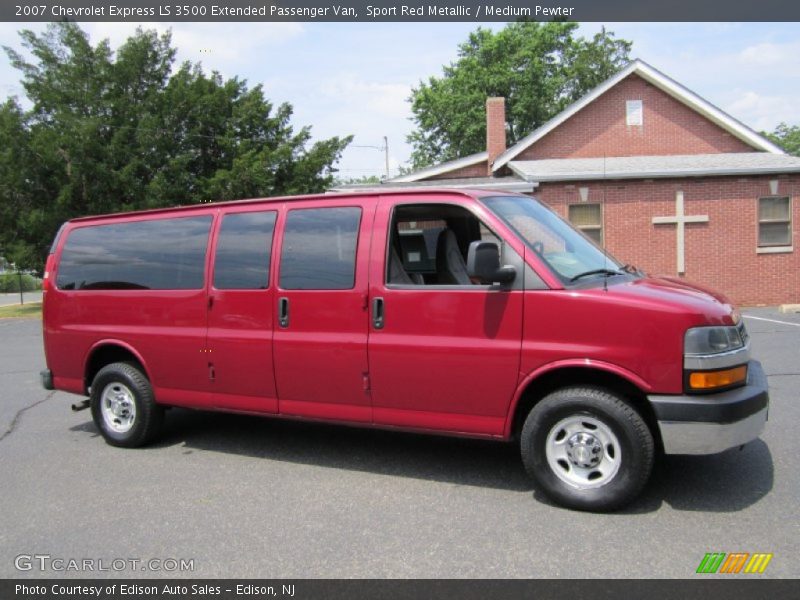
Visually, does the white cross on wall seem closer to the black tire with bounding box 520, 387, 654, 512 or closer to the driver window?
the driver window

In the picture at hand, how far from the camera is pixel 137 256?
5910 mm

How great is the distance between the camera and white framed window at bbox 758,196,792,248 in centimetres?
1733

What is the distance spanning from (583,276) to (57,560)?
11.8ft

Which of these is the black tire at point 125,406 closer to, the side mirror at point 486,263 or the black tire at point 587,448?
the side mirror at point 486,263

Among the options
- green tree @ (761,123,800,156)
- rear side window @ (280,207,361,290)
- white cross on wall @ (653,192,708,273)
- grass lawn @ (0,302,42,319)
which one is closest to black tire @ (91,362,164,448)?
rear side window @ (280,207,361,290)

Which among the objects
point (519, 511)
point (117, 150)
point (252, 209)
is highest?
→ point (117, 150)

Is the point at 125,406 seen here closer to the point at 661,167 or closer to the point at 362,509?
the point at 362,509

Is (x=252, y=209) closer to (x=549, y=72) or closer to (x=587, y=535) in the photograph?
(x=587, y=535)

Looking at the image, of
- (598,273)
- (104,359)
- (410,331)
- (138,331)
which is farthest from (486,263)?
(104,359)

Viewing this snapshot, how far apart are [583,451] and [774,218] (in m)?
16.0

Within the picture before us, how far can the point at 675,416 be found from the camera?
12.8 feet

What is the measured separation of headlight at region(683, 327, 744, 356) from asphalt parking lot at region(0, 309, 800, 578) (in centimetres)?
102

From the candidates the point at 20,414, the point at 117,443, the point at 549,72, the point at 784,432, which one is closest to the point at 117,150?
the point at 20,414
